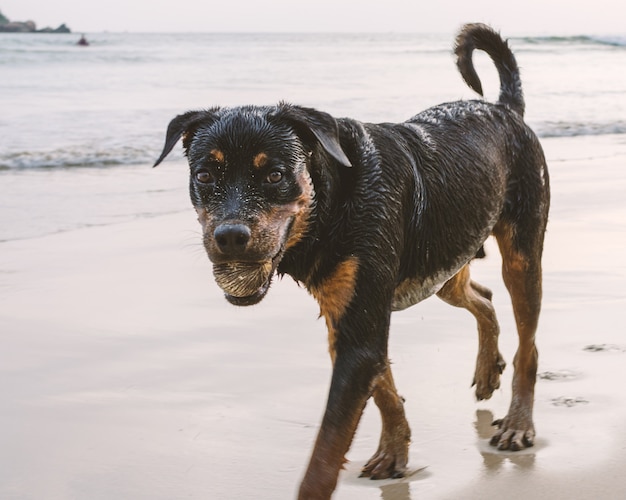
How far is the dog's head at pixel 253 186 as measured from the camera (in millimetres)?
2920

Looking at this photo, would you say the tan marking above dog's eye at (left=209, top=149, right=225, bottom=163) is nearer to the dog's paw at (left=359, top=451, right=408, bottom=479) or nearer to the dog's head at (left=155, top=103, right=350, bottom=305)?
the dog's head at (left=155, top=103, right=350, bottom=305)

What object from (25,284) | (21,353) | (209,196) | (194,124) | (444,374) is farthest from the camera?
(25,284)

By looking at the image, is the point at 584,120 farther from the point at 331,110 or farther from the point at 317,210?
the point at 317,210

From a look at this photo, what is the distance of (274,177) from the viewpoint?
3018 millimetres

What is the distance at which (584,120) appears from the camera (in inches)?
662

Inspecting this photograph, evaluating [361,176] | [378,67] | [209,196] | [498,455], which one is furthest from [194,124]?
[378,67]

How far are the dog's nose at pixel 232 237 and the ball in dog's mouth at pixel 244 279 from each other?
99 mm

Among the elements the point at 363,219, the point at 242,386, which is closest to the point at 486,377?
the point at 242,386

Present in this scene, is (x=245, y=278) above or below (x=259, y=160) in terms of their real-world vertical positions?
below

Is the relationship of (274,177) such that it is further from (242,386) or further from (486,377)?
(486,377)

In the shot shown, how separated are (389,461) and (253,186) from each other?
1.34 metres

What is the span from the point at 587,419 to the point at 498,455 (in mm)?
472

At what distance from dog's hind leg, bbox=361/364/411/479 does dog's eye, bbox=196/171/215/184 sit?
1148 mm

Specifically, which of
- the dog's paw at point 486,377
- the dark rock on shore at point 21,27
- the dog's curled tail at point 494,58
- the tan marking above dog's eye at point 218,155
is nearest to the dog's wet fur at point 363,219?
the tan marking above dog's eye at point 218,155
